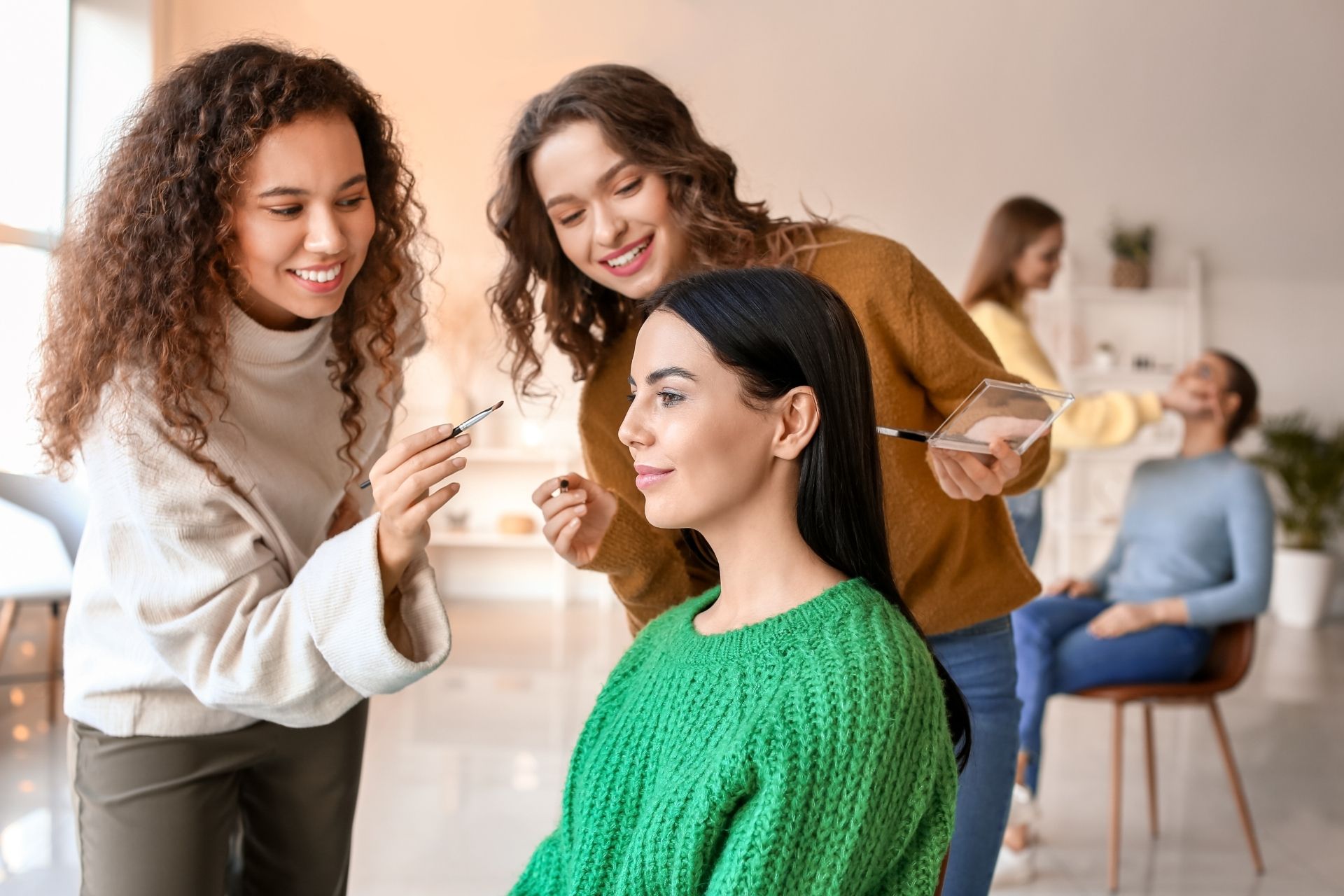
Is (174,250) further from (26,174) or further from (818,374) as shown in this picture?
(26,174)

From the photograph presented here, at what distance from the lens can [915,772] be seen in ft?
3.80

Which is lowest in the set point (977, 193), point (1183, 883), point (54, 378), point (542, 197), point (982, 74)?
point (1183, 883)

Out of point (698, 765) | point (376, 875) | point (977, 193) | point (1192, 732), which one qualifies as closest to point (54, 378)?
point (698, 765)

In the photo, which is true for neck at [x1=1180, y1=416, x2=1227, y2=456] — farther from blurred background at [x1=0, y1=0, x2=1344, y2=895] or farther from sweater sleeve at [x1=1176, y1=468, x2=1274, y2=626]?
blurred background at [x1=0, y1=0, x2=1344, y2=895]

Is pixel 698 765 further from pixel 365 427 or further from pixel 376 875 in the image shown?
pixel 376 875

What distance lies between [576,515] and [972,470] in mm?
521

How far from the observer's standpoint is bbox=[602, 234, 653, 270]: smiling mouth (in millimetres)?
1627

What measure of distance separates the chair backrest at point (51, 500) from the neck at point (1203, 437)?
3.55m

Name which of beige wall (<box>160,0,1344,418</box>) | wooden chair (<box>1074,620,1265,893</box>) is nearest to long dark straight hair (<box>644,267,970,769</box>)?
wooden chair (<box>1074,620,1265,893</box>)

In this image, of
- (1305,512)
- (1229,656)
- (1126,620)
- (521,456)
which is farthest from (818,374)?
(1305,512)

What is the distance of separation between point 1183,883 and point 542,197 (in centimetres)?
250

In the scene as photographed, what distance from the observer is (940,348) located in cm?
157

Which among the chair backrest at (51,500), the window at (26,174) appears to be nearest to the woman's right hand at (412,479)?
the window at (26,174)

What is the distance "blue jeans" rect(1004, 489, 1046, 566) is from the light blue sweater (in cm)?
22
